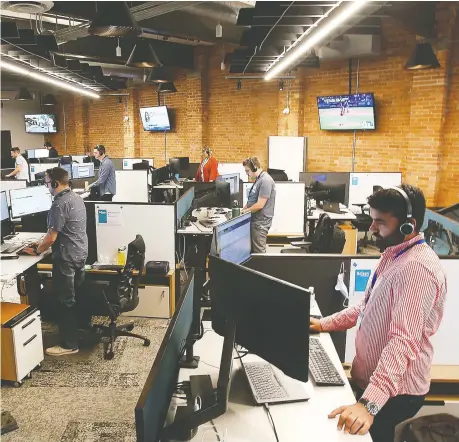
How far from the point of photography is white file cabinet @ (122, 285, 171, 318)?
4855 millimetres

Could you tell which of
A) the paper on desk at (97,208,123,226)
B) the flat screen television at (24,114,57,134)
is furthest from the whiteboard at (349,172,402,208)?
the flat screen television at (24,114,57,134)

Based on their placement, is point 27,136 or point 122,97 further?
point 27,136

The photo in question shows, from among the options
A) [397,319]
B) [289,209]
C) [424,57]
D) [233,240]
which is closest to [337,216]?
[289,209]

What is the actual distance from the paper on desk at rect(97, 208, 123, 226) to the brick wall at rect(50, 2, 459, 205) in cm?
547

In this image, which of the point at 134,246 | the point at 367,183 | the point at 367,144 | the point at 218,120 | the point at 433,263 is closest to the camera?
the point at 433,263

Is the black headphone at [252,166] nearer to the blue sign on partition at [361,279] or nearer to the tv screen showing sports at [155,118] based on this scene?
the blue sign on partition at [361,279]

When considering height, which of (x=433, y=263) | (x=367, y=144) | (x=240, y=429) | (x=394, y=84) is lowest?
(x=240, y=429)

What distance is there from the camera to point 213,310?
224 cm

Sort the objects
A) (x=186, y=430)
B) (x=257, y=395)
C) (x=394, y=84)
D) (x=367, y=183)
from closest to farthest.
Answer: (x=186, y=430), (x=257, y=395), (x=367, y=183), (x=394, y=84)

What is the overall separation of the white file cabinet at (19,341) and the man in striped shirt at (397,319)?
8.75 feet

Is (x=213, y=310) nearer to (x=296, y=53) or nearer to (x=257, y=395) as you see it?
(x=257, y=395)

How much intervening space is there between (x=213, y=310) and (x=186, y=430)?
2.12 ft

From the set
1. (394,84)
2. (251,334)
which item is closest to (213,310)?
(251,334)

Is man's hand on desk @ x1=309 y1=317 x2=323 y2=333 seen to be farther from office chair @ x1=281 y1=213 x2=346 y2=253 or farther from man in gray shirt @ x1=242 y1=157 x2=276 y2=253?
man in gray shirt @ x1=242 y1=157 x2=276 y2=253
